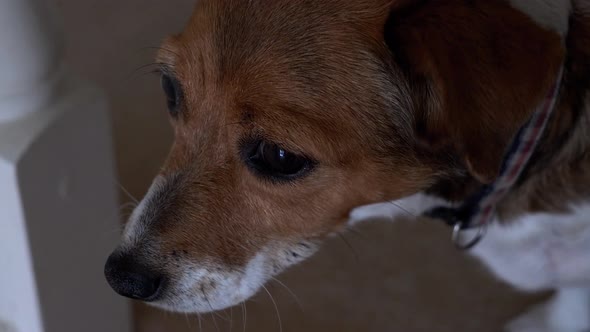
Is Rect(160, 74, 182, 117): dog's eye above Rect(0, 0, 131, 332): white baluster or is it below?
above

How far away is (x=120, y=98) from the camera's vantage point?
272 cm

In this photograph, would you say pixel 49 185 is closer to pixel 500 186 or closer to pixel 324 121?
pixel 324 121

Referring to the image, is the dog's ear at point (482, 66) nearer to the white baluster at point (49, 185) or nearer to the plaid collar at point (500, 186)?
the plaid collar at point (500, 186)

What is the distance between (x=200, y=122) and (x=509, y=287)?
4.12 ft

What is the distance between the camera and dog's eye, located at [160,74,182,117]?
147 centimetres

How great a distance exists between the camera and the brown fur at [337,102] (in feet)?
3.95

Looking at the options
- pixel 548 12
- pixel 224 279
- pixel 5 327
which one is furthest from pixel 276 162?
pixel 5 327

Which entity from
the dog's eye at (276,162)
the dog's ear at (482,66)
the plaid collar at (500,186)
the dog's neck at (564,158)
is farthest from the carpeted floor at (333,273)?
the dog's ear at (482,66)

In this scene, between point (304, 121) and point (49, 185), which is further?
point (49, 185)

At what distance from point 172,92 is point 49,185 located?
36 cm

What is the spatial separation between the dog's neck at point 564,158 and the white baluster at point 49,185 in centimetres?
81

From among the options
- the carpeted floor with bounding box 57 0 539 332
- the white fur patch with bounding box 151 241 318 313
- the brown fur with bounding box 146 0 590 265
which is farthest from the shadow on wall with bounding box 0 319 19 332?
the brown fur with bounding box 146 0 590 265

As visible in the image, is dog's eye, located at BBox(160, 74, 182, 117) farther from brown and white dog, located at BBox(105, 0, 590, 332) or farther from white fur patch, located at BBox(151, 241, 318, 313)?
white fur patch, located at BBox(151, 241, 318, 313)

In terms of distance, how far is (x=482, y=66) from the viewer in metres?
1.19
